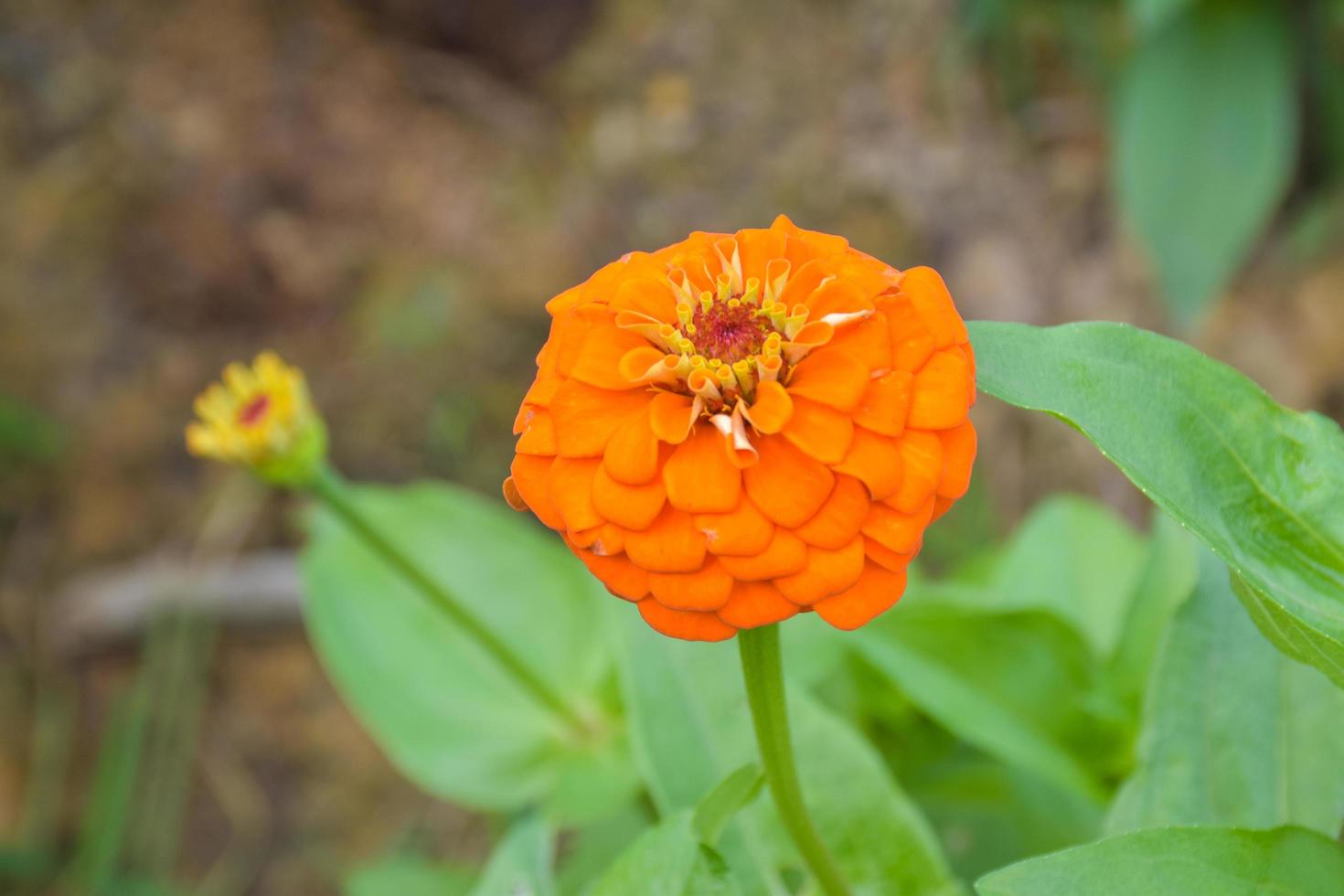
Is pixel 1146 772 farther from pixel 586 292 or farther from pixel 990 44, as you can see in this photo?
pixel 990 44

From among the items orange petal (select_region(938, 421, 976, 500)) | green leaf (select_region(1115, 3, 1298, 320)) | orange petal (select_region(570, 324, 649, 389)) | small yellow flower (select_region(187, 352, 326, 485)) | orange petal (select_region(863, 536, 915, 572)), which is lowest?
orange petal (select_region(863, 536, 915, 572))

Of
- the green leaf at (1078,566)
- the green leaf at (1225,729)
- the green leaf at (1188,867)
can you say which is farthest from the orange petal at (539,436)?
the green leaf at (1078,566)

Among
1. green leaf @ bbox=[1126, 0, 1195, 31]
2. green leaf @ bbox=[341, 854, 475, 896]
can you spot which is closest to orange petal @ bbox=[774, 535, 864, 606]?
green leaf @ bbox=[341, 854, 475, 896]

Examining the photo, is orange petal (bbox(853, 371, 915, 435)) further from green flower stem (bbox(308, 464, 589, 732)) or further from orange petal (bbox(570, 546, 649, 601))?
green flower stem (bbox(308, 464, 589, 732))

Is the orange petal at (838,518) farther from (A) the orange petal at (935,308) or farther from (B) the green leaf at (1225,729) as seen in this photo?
(B) the green leaf at (1225,729)

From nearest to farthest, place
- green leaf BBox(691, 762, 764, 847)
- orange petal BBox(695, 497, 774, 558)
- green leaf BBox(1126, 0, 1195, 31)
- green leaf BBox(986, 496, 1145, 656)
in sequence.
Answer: orange petal BBox(695, 497, 774, 558), green leaf BBox(691, 762, 764, 847), green leaf BBox(986, 496, 1145, 656), green leaf BBox(1126, 0, 1195, 31)

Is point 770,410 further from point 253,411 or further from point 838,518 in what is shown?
point 253,411

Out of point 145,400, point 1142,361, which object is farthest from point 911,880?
point 145,400
